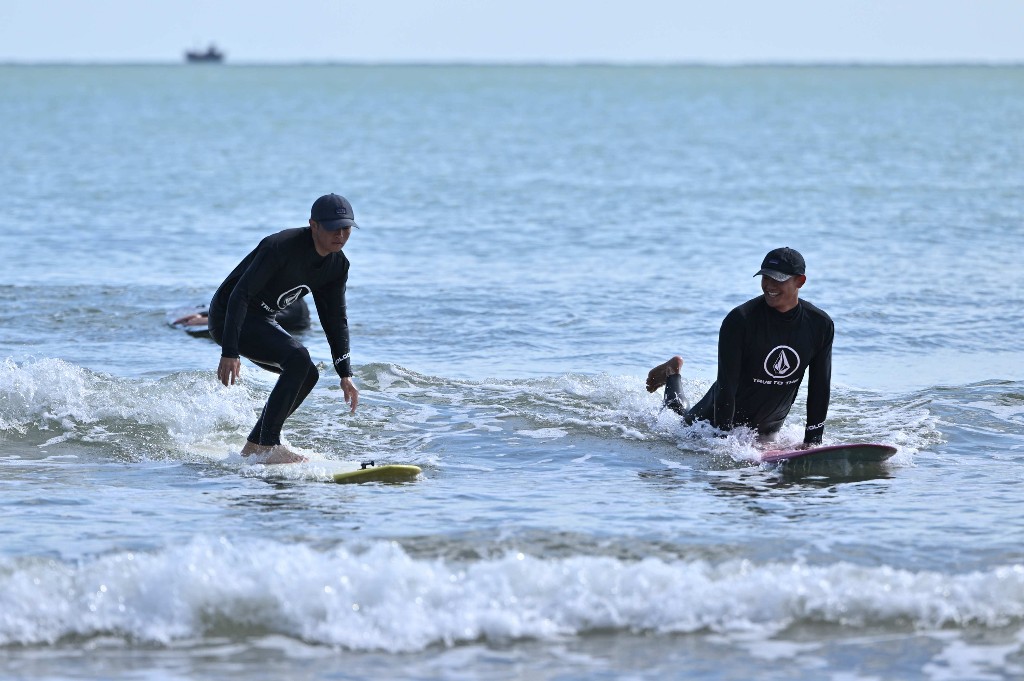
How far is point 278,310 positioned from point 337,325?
445mm

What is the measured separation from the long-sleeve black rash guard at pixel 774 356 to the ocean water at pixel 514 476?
469mm

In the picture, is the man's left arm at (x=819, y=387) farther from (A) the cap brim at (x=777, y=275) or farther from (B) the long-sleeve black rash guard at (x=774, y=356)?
(A) the cap brim at (x=777, y=275)

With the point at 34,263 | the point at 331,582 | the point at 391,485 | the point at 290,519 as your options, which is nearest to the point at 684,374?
the point at 391,485

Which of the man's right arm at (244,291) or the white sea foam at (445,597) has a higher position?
the man's right arm at (244,291)

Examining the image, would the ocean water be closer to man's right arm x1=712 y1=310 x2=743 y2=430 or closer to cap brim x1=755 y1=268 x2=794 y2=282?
man's right arm x1=712 y1=310 x2=743 y2=430

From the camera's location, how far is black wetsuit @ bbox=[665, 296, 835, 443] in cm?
1036

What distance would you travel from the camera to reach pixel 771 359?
413 inches

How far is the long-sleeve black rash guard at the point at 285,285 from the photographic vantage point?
10.1 metres

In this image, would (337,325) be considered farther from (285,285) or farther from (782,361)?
(782,361)

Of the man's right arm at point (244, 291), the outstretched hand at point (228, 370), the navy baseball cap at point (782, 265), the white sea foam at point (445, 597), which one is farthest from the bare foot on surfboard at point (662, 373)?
the white sea foam at point (445, 597)

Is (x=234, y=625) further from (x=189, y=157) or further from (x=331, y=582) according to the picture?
(x=189, y=157)

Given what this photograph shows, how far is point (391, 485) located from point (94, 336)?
24.4 feet

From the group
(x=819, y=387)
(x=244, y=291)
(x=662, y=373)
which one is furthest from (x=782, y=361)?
(x=244, y=291)

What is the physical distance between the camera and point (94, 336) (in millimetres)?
16344
